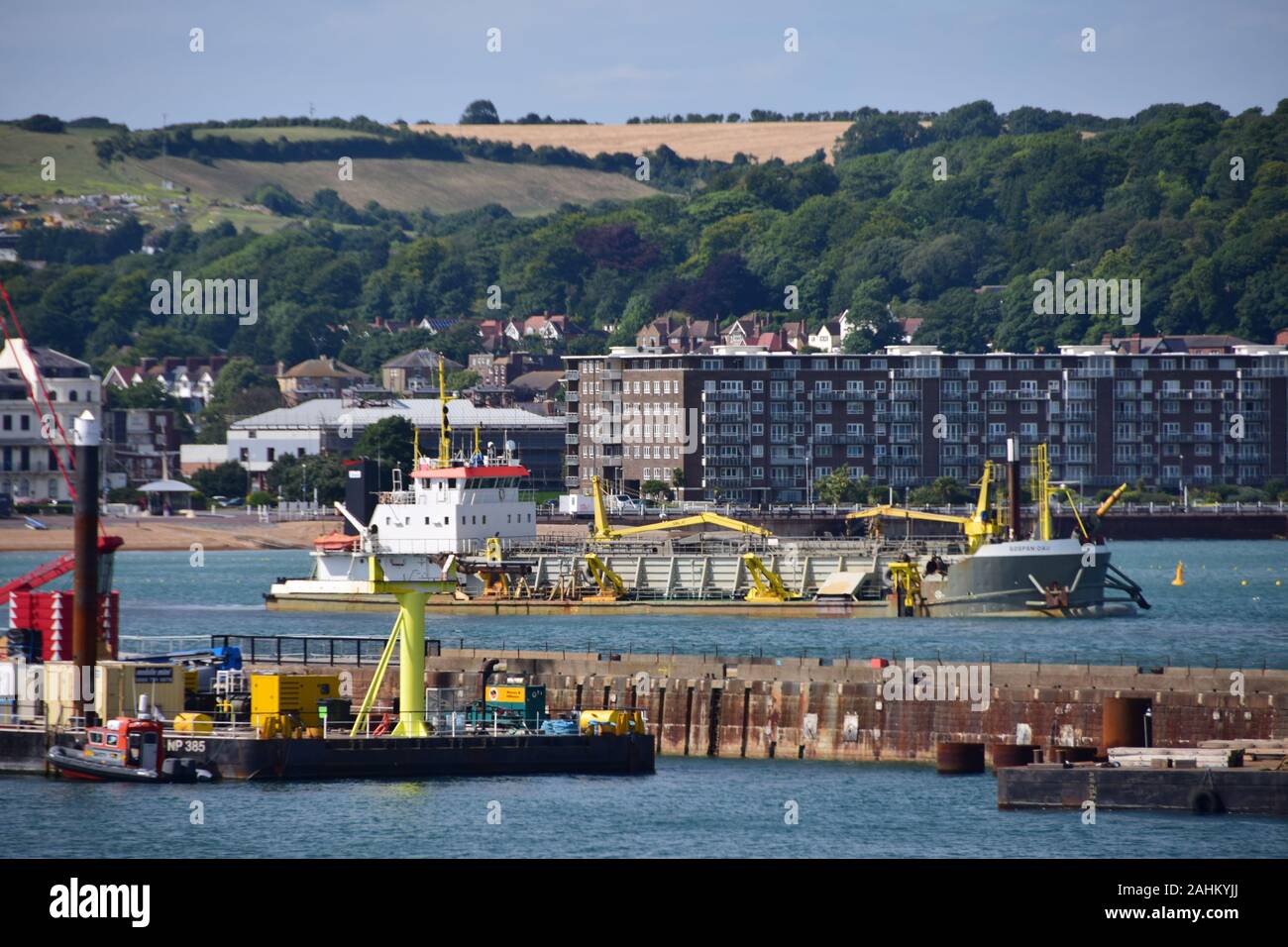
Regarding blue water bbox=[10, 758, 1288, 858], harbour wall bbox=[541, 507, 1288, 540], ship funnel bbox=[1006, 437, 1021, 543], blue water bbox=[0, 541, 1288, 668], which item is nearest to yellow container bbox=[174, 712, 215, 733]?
blue water bbox=[10, 758, 1288, 858]

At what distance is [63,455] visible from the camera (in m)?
190

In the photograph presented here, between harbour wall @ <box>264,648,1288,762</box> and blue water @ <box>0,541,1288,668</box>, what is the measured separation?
1181 centimetres

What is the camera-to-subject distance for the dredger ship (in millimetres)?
95500

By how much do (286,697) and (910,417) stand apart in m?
143

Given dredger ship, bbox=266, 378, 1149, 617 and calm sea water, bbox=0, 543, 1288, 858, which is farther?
dredger ship, bbox=266, 378, 1149, 617

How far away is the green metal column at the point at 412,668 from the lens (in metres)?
51.2

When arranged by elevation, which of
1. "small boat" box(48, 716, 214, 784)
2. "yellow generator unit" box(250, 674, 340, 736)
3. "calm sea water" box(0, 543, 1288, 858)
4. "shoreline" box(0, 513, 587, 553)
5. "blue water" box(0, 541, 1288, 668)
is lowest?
"shoreline" box(0, 513, 587, 553)

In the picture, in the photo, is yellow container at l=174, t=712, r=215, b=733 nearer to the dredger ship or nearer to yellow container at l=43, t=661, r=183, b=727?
yellow container at l=43, t=661, r=183, b=727

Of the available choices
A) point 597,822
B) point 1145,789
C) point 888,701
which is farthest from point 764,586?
point 1145,789

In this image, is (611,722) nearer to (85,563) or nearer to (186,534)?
(85,563)

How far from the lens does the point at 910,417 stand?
192 metres

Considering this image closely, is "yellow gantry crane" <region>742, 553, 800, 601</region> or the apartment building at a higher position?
the apartment building
